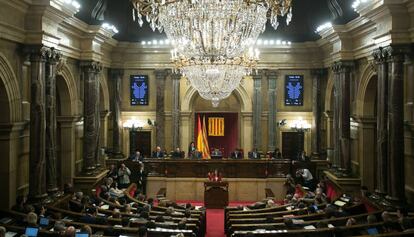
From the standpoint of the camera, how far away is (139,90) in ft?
84.5

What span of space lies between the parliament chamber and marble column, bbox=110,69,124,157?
0.18ft

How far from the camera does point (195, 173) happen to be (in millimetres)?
22141

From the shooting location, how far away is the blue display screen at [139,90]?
25672mm

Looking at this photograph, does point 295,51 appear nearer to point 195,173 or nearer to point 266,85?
point 266,85

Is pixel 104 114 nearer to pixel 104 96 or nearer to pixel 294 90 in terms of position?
pixel 104 96

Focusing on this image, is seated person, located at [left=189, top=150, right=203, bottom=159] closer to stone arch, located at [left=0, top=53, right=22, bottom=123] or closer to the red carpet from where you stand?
the red carpet

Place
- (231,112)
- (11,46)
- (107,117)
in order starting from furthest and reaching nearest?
(231,112), (107,117), (11,46)

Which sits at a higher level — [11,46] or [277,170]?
[11,46]

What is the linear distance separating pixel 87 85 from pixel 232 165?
7180 millimetres

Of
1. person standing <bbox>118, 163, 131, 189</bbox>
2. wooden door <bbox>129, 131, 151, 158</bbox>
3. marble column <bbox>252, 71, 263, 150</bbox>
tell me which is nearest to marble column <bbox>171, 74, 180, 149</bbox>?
wooden door <bbox>129, 131, 151, 158</bbox>

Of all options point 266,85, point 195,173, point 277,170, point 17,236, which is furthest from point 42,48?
point 266,85

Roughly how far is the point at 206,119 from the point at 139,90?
396cm

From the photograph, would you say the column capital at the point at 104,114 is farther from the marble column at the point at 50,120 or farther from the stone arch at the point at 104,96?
the marble column at the point at 50,120

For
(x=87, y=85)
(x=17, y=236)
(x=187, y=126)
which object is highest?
(x=87, y=85)
